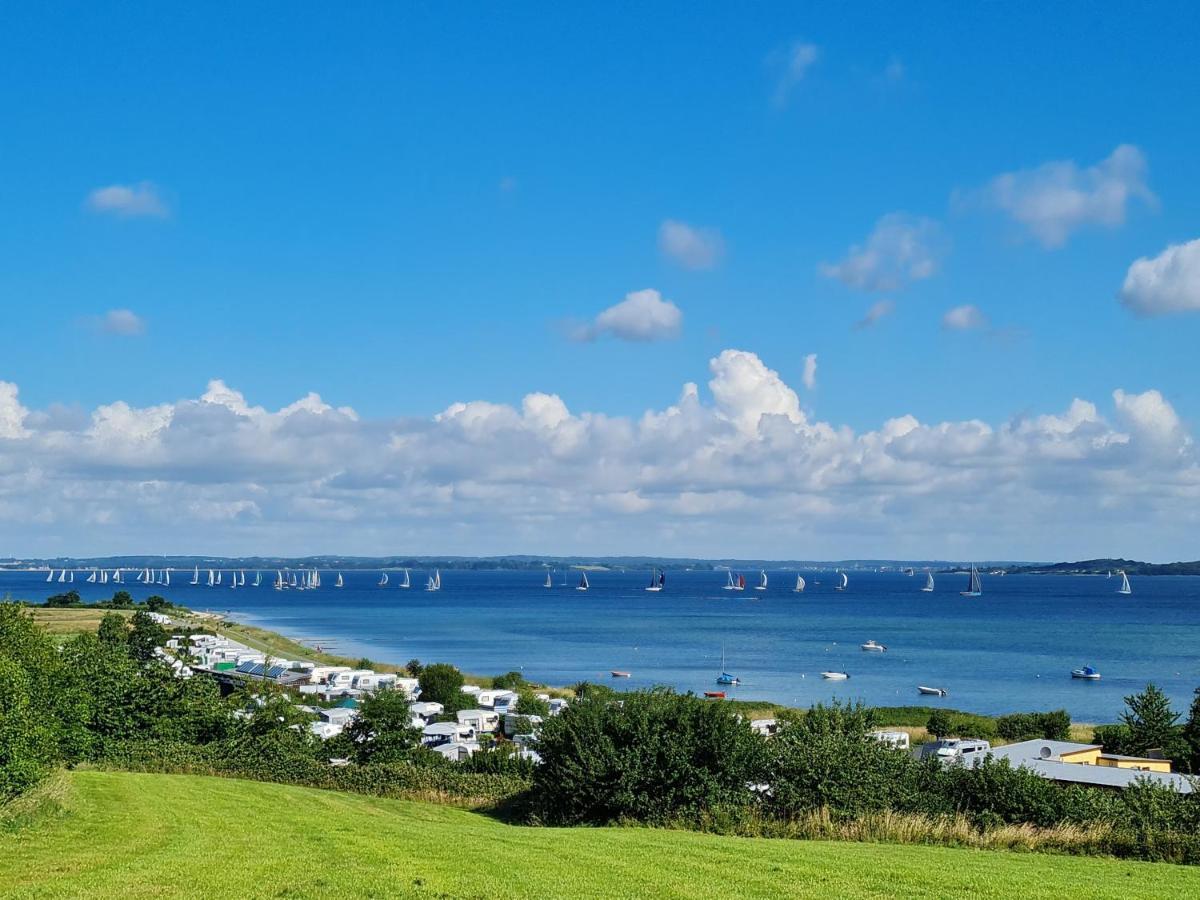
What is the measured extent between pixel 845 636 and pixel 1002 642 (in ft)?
67.3

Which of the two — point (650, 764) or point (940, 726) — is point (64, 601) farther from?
point (650, 764)

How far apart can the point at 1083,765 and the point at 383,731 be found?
22.5 meters

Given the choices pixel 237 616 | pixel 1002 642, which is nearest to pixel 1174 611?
pixel 1002 642

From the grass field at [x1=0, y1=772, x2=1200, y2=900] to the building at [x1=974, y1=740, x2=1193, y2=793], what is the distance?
15930 millimetres

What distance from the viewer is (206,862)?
13.7 metres

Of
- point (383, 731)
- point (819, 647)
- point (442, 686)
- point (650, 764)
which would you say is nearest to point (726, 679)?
point (442, 686)

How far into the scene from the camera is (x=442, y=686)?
66.0 meters

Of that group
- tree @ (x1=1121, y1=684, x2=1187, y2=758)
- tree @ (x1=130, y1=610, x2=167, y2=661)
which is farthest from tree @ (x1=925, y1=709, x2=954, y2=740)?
tree @ (x1=130, y1=610, x2=167, y2=661)

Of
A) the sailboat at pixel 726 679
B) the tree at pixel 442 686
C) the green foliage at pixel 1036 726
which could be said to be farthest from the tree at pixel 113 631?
the green foliage at pixel 1036 726

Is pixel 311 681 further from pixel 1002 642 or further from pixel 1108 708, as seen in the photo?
pixel 1002 642

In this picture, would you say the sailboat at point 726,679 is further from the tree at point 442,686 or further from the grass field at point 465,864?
the grass field at point 465,864

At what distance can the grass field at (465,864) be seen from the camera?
12086 mm

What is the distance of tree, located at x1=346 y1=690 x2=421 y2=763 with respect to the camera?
34000 millimetres

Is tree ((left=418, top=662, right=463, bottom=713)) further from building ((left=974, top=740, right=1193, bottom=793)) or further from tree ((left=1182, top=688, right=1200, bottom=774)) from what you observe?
tree ((left=1182, top=688, right=1200, bottom=774))
